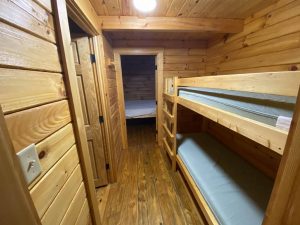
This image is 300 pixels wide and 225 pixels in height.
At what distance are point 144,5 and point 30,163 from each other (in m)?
1.64

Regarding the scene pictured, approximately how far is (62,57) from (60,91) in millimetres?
181

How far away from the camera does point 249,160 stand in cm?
173

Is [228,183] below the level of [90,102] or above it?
below

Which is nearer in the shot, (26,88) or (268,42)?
(26,88)

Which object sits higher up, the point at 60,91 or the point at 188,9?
the point at 188,9

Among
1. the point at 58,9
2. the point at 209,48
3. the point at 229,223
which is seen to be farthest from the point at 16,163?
the point at 209,48

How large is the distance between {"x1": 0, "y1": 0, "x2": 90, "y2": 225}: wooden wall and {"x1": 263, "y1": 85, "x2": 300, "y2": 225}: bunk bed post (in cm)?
86

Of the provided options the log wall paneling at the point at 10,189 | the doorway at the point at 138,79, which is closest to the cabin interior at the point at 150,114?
the log wall paneling at the point at 10,189

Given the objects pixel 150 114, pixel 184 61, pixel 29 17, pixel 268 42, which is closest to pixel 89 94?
pixel 29 17

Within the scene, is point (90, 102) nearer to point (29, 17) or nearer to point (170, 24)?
point (29, 17)

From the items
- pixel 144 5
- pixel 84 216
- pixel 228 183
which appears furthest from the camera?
pixel 144 5

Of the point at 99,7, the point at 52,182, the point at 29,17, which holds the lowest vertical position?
the point at 52,182

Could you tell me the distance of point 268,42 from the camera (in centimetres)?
150

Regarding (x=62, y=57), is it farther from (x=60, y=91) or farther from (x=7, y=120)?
(x=7, y=120)
